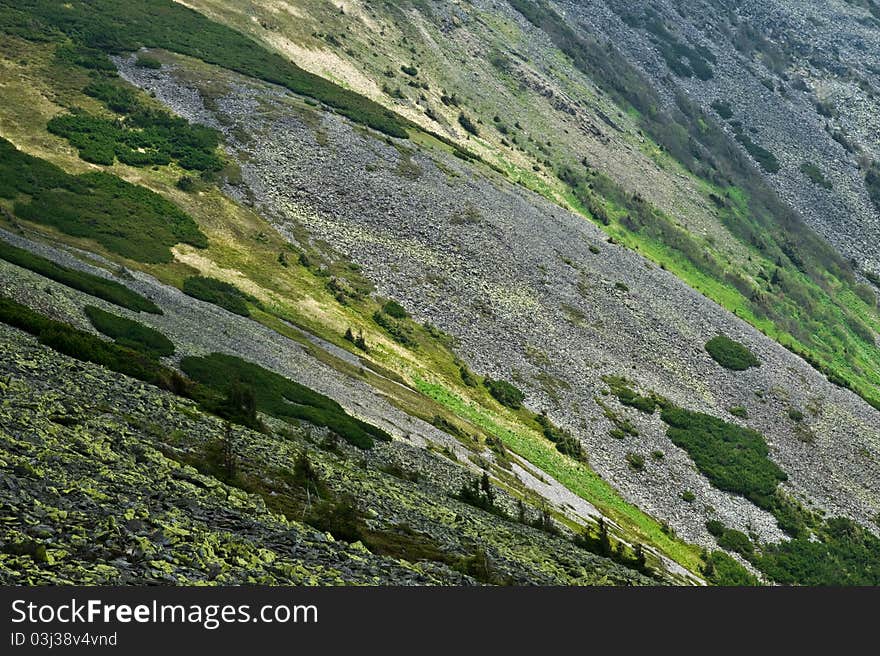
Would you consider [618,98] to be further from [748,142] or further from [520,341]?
[520,341]

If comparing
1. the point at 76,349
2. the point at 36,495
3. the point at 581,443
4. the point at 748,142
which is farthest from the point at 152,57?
the point at 748,142

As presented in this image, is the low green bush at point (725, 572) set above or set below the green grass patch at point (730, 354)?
below

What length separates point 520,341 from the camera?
62625mm

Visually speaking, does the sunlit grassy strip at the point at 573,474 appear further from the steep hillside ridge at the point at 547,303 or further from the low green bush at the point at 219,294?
the low green bush at the point at 219,294

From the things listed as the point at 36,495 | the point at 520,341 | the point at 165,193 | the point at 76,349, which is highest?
the point at 36,495

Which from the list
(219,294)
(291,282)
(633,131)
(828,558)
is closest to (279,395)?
(219,294)

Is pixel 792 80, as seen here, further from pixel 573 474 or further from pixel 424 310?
pixel 573 474

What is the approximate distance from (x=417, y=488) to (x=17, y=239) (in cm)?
2711

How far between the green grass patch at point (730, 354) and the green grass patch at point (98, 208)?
39297 millimetres

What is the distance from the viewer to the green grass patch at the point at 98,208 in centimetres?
5416

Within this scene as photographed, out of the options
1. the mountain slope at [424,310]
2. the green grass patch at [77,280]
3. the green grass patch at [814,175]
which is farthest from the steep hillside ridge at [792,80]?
the green grass patch at [77,280]

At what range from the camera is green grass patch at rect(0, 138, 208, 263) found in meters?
54.2

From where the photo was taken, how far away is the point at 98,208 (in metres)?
58.3

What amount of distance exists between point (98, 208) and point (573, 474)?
34.9 m
